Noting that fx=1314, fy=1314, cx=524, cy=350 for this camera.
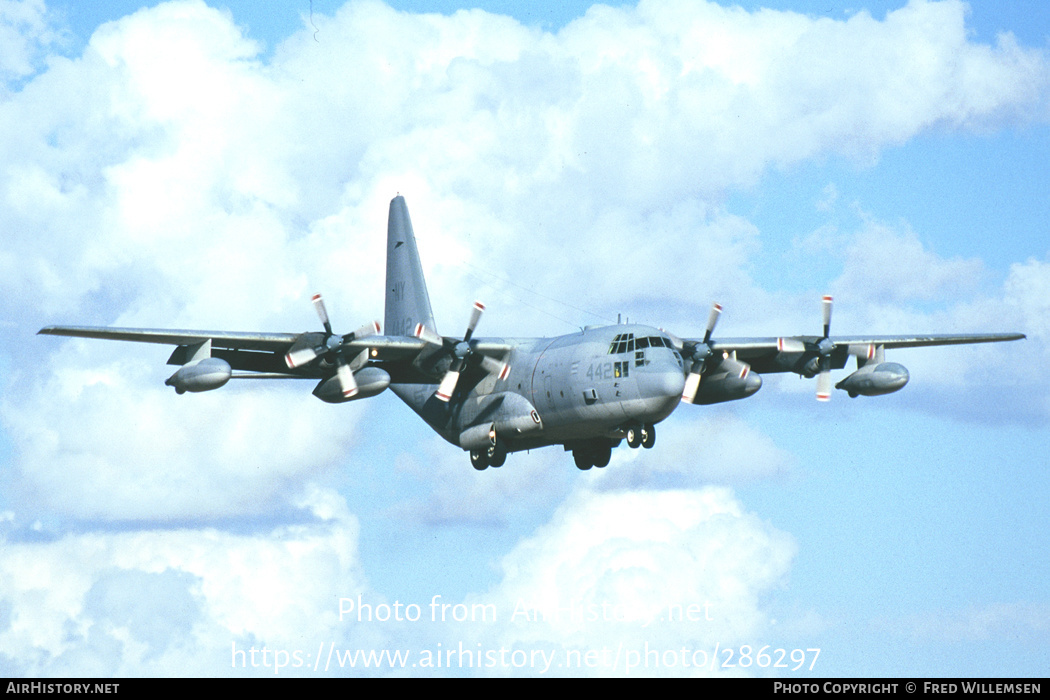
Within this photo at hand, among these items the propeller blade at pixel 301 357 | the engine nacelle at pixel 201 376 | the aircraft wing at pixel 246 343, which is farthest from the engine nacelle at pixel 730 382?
the engine nacelle at pixel 201 376

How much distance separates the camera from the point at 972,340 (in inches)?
2051

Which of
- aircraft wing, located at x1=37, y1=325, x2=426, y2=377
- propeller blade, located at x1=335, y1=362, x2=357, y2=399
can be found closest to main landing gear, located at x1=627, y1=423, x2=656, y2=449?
aircraft wing, located at x1=37, y1=325, x2=426, y2=377

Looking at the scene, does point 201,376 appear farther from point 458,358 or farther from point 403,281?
point 403,281

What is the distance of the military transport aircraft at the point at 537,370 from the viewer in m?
42.0

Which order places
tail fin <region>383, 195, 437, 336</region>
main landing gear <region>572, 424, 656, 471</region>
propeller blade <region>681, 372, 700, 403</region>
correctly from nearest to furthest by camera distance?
propeller blade <region>681, 372, 700, 403</region> → main landing gear <region>572, 424, 656, 471</region> → tail fin <region>383, 195, 437, 336</region>

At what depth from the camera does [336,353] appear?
43.3m

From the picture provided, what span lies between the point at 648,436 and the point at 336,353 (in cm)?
1065

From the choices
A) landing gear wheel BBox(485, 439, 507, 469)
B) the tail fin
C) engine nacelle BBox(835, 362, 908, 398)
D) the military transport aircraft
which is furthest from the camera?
the tail fin

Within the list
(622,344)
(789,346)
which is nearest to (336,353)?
(622,344)

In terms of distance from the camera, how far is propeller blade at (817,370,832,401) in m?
49.0

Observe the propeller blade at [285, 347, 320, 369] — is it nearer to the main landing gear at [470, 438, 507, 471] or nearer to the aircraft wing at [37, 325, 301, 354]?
the aircraft wing at [37, 325, 301, 354]

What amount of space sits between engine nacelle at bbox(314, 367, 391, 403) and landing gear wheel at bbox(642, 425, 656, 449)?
8564 mm

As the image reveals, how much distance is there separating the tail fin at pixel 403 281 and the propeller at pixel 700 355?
11680mm
